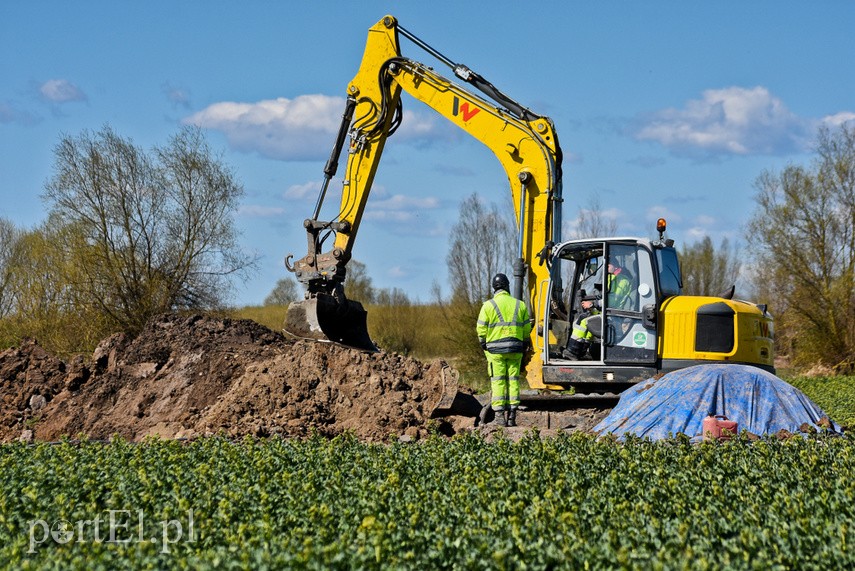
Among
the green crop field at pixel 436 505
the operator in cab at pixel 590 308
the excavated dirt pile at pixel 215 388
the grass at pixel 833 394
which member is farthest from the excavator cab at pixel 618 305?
the grass at pixel 833 394

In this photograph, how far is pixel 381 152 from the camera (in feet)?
54.2

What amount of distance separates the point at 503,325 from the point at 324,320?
394cm

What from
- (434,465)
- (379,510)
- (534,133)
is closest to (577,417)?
(534,133)

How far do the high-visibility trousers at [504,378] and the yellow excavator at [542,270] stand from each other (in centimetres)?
103

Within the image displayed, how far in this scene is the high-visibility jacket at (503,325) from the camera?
13.0m

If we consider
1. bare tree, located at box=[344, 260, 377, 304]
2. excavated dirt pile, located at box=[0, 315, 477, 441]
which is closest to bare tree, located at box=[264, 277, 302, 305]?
bare tree, located at box=[344, 260, 377, 304]

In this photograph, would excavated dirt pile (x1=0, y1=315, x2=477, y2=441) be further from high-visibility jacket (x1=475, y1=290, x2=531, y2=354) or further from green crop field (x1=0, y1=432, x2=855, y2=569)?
green crop field (x1=0, y1=432, x2=855, y2=569)

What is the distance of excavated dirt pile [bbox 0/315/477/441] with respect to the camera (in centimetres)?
1400

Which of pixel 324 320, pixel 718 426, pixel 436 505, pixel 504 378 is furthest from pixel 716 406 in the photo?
pixel 324 320

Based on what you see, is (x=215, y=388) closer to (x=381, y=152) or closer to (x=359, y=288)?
(x=381, y=152)

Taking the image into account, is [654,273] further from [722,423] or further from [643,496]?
[643,496]

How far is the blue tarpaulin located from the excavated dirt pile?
252 cm

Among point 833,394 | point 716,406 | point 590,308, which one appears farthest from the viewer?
point 833,394

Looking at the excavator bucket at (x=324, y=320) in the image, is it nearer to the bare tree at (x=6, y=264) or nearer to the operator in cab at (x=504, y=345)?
the operator in cab at (x=504, y=345)
